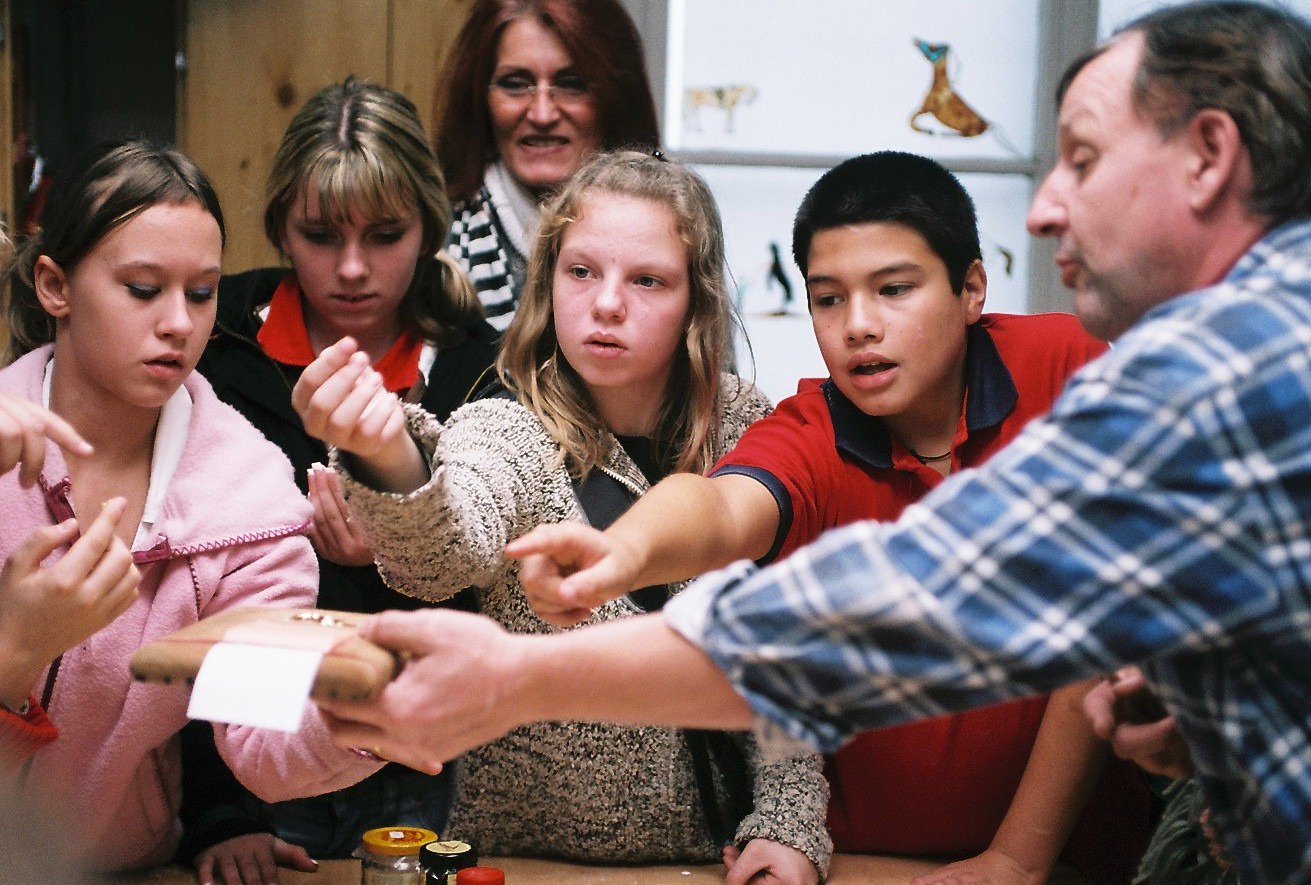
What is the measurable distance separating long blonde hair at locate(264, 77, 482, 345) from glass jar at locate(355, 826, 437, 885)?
0.70 m

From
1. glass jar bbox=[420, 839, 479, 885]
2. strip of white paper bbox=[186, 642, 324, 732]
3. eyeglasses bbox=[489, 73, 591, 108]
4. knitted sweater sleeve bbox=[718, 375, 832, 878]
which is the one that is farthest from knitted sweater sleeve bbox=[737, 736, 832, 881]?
eyeglasses bbox=[489, 73, 591, 108]

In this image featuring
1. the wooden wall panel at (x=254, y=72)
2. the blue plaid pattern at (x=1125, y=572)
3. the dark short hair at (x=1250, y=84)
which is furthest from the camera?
the wooden wall panel at (x=254, y=72)

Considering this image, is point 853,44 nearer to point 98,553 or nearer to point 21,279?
point 21,279

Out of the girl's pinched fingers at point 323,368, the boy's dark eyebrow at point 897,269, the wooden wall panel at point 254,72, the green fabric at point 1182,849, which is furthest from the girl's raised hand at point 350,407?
the wooden wall panel at point 254,72

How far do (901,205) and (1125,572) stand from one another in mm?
723

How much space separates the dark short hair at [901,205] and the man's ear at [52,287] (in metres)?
0.78

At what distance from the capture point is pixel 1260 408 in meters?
0.83

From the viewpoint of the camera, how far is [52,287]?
4.76 ft

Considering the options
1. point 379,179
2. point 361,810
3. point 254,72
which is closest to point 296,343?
point 379,179

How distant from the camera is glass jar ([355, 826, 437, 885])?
1337mm

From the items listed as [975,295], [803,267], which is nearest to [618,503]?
[803,267]

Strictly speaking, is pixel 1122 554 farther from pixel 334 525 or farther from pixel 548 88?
→ pixel 548 88

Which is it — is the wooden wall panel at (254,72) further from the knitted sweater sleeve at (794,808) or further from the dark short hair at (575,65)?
the knitted sweater sleeve at (794,808)

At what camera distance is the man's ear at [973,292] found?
153 cm
